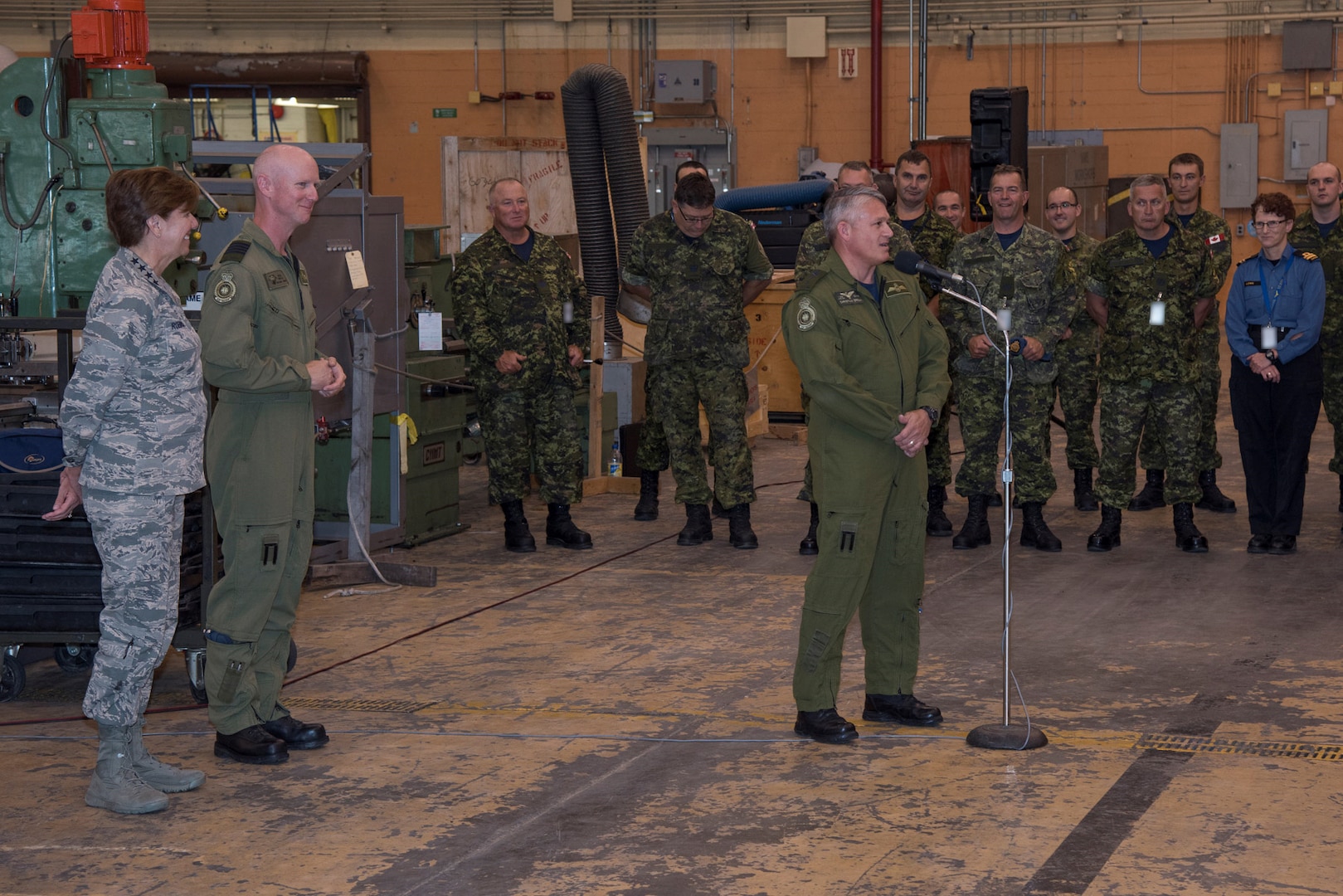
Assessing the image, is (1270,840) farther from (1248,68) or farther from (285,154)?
(1248,68)

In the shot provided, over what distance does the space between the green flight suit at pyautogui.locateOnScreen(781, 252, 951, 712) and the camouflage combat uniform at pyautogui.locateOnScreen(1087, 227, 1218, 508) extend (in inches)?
109

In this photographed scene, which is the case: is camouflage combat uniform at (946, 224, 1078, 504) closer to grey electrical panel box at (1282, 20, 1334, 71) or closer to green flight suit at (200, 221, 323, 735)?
green flight suit at (200, 221, 323, 735)

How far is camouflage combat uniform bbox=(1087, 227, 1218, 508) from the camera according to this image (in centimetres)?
694

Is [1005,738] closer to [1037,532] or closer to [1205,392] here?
[1037,532]

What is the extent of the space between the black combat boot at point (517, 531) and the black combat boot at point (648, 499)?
85cm

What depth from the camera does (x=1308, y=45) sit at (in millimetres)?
15117

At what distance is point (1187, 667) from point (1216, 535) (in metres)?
2.40

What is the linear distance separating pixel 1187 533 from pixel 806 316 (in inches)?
133

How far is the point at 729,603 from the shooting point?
6.25 m

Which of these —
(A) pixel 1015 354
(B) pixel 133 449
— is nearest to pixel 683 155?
(A) pixel 1015 354

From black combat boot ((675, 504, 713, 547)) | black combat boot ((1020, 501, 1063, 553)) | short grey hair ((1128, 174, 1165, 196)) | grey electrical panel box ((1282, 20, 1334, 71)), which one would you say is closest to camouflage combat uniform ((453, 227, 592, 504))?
black combat boot ((675, 504, 713, 547))

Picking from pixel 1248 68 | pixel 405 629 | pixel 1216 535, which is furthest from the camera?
pixel 1248 68

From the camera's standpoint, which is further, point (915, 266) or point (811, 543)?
point (811, 543)

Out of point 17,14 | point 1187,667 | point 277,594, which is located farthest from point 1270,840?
point 17,14
